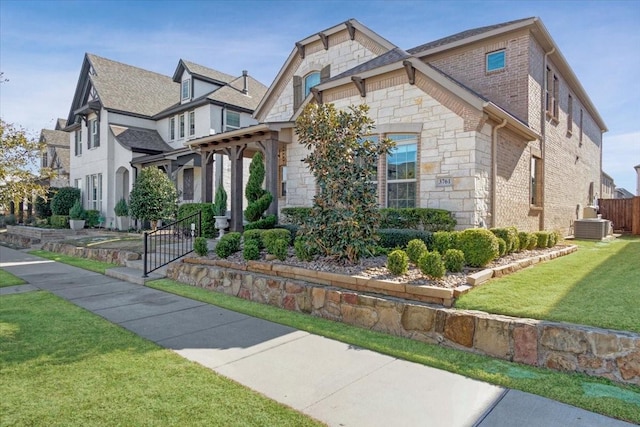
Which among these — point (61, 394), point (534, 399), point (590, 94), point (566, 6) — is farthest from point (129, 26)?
point (590, 94)

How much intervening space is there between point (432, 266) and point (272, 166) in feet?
22.7

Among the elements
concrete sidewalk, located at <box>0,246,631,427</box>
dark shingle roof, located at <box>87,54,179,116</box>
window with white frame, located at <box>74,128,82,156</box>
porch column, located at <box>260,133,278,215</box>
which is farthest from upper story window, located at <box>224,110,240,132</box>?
concrete sidewalk, located at <box>0,246,631,427</box>

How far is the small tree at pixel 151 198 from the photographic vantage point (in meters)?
15.1

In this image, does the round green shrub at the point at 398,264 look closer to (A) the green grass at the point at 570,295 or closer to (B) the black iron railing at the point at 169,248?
(A) the green grass at the point at 570,295

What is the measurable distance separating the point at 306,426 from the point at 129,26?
12.2 meters

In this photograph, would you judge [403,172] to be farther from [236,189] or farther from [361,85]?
[236,189]

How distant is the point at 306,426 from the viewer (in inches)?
112

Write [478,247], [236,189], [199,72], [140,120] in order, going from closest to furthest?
1. [478,247]
2. [236,189]
3. [199,72]
4. [140,120]

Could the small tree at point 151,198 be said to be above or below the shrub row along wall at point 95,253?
above

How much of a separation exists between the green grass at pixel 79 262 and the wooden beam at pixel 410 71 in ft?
31.0

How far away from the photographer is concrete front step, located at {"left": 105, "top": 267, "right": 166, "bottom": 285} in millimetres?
8570

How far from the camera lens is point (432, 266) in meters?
5.36

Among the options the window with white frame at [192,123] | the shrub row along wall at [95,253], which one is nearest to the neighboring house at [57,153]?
the window with white frame at [192,123]

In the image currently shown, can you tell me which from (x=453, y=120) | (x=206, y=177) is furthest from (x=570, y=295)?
(x=206, y=177)
